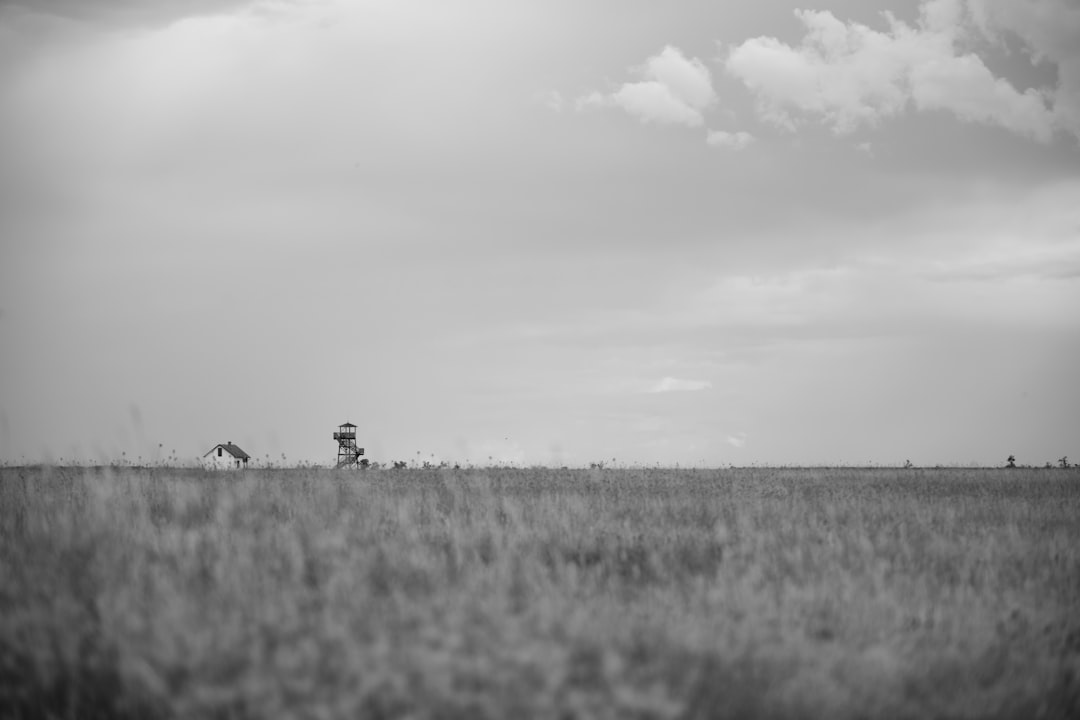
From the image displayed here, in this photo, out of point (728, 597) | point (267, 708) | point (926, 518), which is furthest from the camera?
point (926, 518)

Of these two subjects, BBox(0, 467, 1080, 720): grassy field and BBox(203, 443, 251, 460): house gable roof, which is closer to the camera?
BBox(0, 467, 1080, 720): grassy field

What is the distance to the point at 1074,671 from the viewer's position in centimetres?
555

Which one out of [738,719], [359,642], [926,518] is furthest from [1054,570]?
[359,642]

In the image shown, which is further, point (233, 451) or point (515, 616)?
point (233, 451)

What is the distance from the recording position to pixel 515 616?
566cm

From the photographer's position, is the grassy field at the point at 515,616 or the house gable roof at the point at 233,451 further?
the house gable roof at the point at 233,451

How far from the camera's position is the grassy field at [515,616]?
4594 mm

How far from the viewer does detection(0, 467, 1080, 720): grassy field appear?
4.59 meters

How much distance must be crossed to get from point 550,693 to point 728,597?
2.61 meters

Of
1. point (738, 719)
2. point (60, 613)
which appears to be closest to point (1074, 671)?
point (738, 719)

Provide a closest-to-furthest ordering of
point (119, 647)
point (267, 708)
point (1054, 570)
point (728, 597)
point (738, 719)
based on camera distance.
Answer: point (267, 708) < point (738, 719) < point (119, 647) < point (728, 597) < point (1054, 570)

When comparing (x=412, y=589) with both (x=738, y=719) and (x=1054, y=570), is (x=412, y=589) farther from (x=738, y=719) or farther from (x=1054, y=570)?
(x=1054, y=570)

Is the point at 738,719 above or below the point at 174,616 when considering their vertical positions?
below

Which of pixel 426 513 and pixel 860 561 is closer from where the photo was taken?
pixel 860 561
